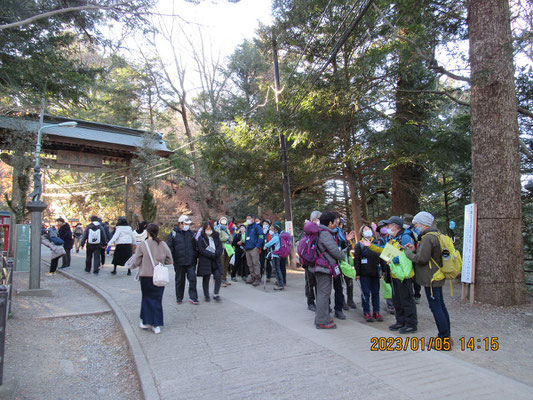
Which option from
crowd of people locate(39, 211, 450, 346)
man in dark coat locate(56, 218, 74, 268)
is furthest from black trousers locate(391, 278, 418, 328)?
man in dark coat locate(56, 218, 74, 268)

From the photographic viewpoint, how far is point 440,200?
1545 cm

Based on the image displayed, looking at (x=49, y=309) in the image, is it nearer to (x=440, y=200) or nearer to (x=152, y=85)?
(x=440, y=200)

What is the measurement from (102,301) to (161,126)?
2366 cm

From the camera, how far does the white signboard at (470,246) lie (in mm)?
7159

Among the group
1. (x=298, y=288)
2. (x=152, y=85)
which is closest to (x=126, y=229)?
(x=298, y=288)

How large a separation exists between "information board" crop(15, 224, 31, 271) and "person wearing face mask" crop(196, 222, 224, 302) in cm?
879

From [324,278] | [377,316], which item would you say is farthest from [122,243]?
[377,316]

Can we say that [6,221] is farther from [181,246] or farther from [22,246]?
[181,246]

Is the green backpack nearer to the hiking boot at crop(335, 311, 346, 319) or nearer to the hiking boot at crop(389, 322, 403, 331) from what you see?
the hiking boot at crop(389, 322, 403, 331)

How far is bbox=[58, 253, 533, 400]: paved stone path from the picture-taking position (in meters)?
3.47

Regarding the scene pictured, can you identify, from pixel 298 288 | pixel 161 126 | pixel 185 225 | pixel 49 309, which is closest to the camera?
pixel 185 225

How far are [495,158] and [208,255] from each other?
20.7 feet

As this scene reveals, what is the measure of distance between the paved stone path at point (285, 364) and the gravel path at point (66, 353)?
1.13 ft
